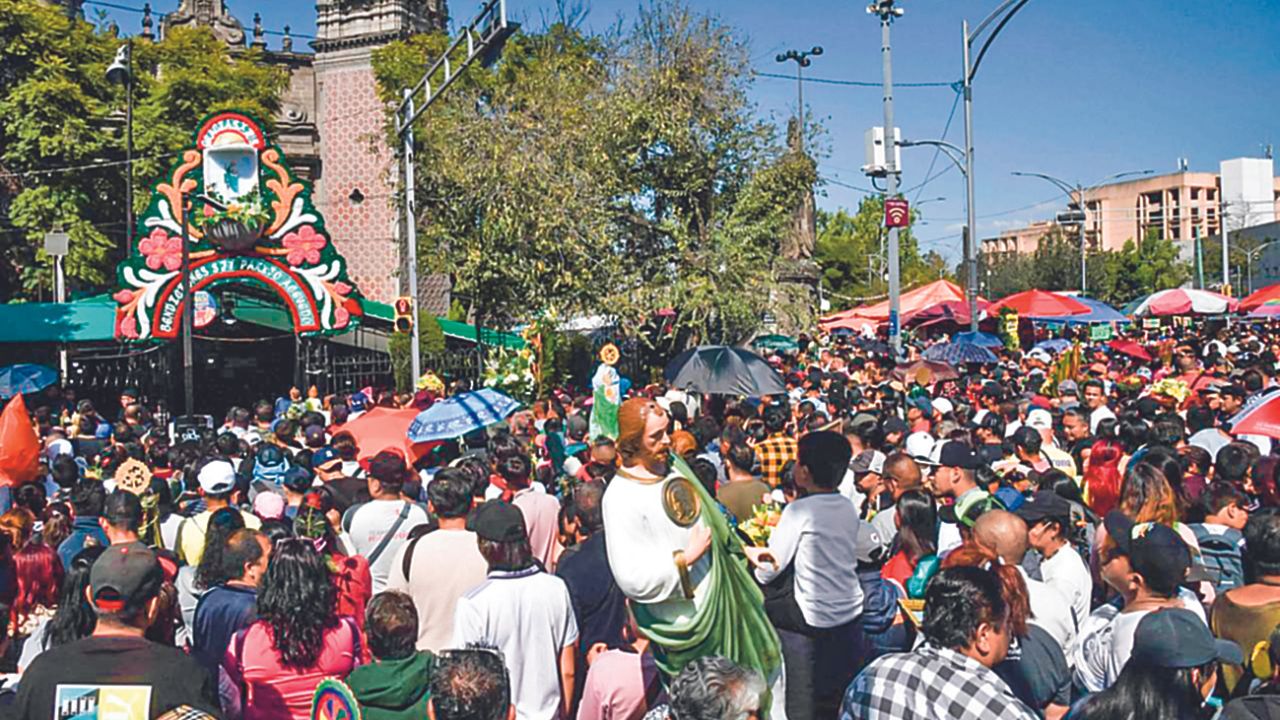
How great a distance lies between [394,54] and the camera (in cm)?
3869

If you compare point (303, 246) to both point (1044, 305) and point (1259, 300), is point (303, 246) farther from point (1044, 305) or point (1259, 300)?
point (1259, 300)

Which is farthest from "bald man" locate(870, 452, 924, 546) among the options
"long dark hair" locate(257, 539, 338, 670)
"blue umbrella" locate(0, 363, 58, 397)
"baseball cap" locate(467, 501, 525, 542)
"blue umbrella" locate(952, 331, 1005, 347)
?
"blue umbrella" locate(0, 363, 58, 397)

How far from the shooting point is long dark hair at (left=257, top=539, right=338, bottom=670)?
4.58 m

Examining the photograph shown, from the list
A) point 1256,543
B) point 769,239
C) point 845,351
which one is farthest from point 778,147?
point 1256,543

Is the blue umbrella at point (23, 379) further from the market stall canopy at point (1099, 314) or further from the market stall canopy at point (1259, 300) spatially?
the market stall canopy at point (1259, 300)

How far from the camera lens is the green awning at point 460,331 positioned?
2945 cm

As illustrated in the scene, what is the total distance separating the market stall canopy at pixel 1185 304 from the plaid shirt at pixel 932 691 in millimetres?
22513

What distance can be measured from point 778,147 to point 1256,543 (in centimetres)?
2151

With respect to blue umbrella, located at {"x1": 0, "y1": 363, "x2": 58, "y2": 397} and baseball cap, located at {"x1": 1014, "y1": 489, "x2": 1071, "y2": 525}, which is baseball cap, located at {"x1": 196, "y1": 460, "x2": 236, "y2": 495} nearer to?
baseball cap, located at {"x1": 1014, "y1": 489, "x2": 1071, "y2": 525}

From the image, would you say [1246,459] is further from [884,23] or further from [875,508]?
[884,23]

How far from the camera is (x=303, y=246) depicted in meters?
23.2

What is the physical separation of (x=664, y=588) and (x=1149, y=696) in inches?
72.5

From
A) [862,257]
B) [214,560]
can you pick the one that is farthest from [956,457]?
[862,257]

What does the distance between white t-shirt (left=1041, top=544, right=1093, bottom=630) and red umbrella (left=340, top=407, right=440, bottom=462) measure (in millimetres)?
5674
